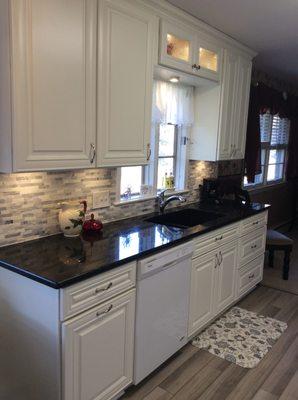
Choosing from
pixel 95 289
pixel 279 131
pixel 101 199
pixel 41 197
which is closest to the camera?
pixel 95 289

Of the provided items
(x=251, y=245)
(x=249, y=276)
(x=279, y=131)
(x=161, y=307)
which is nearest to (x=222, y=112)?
(x=251, y=245)

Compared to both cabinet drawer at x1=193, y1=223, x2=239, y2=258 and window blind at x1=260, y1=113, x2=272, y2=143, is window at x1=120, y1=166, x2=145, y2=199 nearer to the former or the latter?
cabinet drawer at x1=193, y1=223, x2=239, y2=258

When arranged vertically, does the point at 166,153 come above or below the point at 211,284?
above

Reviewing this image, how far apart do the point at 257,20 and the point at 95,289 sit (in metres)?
2.39

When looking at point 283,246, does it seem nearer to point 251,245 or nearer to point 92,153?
point 251,245

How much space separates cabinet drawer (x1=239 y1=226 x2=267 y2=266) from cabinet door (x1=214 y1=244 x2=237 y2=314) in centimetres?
15

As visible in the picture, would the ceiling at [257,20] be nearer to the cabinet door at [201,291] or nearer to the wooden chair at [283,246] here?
the cabinet door at [201,291]

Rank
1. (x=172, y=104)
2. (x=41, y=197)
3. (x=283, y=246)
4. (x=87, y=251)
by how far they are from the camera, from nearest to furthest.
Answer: (x=87, y=251) → (x=41, y=197) → (x=172, y=104) → (x=283, y=246)

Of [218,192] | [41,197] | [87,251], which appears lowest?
[87,251]

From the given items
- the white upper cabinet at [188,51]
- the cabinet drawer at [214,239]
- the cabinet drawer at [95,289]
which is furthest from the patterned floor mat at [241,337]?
the white upper cabinet at [188,51]

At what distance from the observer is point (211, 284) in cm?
278

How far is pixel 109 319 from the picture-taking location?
1839mm

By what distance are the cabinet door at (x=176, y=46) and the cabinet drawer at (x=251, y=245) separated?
1555 mm

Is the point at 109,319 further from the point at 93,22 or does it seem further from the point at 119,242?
the point at 93,22
